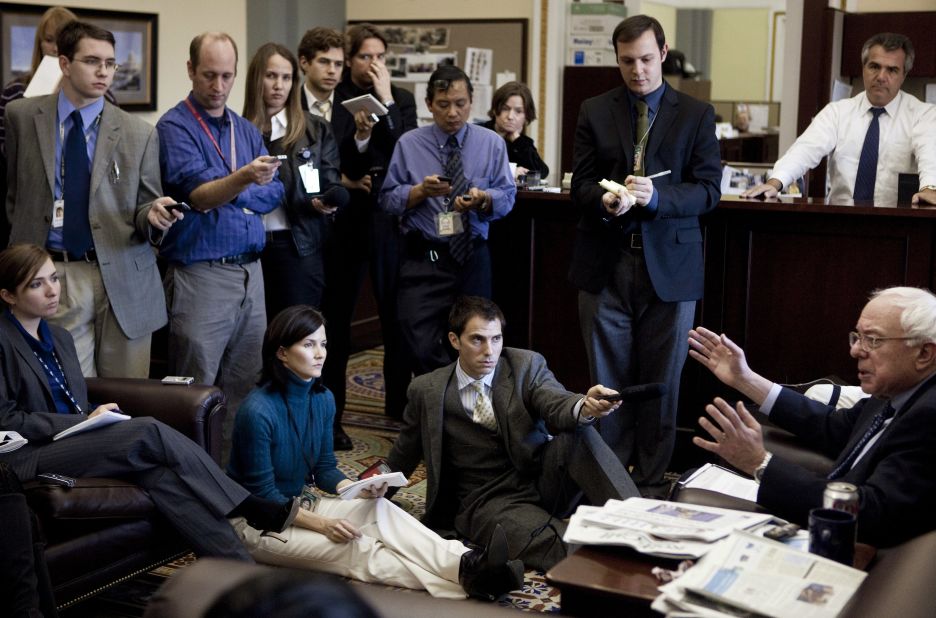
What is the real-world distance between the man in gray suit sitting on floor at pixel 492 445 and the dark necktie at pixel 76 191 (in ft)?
4.16

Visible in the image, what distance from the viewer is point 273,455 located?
148 inches

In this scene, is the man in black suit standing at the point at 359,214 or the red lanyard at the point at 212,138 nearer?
the red lanyard at the point at 212,138

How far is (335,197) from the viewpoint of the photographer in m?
4.61

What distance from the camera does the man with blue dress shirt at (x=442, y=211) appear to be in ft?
15.6

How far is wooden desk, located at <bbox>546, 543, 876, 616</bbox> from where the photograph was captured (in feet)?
7.37

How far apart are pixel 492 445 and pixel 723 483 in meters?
1.02

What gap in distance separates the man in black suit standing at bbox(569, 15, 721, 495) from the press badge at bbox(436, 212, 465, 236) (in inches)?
22.2

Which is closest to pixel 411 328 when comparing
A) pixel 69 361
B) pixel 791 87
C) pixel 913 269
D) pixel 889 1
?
pixel 69 361

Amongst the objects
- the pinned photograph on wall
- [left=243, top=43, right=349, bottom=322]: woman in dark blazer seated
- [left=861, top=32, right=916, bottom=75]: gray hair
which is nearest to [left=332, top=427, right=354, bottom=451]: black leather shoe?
[left=243, top=43, right=349, bottom=322]: woman in dark blazer seated

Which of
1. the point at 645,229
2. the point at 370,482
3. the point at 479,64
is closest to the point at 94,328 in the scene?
the point at 370,482

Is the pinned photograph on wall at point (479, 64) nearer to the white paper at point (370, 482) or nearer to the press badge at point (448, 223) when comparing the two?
the press badge at point (448, 223)

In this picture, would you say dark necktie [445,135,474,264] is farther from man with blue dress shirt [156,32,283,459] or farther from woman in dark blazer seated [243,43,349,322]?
man with blue dress shirt [156,32,283,459]

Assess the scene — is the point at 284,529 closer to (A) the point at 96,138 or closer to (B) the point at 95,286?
(B) the point at 95,286

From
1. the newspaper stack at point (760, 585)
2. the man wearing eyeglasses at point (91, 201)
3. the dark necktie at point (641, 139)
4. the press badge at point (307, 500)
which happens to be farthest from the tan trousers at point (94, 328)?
the newspaper stack at point (760, 585)
